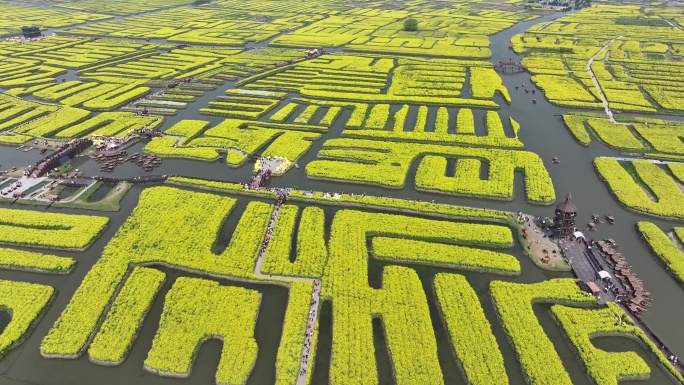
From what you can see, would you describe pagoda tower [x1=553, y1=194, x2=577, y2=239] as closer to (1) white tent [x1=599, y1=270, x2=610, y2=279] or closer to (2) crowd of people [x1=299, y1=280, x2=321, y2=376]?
(1) white tent [x1=599, y1=270, x2=610, y2=279]

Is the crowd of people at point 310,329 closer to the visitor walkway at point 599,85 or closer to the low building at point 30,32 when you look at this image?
the visitor walkway at point 599,85

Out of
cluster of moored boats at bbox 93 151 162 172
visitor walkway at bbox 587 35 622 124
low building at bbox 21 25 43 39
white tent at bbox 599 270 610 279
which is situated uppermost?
low building at bbox 21 25 43 39

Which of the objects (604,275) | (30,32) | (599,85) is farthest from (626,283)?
(30,32)

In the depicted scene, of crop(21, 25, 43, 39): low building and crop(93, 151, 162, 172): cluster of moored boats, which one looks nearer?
crop(93, 151, 162, 172): cluster of moored boats

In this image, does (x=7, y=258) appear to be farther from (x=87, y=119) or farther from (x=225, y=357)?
(x=87, y=119)

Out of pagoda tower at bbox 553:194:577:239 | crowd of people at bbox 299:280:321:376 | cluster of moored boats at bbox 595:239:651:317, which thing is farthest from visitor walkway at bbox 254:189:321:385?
cluster of moored boats at bbox 595:239:651:317

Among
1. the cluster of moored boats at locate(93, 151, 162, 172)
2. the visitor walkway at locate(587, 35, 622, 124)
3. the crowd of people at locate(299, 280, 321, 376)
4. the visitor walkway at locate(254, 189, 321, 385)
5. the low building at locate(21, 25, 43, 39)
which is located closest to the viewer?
the visitor walkway at locate(254, 189, 321, 385)

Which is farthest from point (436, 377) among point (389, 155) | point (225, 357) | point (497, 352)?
point (389, 155)
